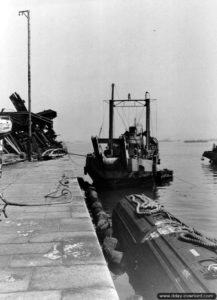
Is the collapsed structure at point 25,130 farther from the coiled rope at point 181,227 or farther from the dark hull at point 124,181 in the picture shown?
the coiled rope at point 181,227

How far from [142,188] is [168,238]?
1936 centimetres

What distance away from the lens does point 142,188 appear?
86.5 ft

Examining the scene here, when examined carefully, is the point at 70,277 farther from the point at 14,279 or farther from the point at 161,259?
the point at 161,259

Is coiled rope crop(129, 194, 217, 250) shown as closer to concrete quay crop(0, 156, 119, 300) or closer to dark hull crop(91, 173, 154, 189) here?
concrete quay crop(0, 156, 119, 300)

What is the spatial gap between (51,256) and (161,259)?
2483mm

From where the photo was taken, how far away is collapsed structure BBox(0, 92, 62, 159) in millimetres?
30669

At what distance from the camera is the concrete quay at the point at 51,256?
148 inches

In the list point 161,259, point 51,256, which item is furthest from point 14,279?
point 161,259

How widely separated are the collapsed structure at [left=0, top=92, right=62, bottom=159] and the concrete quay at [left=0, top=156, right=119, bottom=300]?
22.7 metres

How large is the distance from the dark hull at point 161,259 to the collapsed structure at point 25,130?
22447 mm

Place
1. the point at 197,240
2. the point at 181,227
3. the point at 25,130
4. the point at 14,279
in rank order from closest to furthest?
the point at 14,279 → the point at 197,240 → the point at 181,227 → the point at 25,130

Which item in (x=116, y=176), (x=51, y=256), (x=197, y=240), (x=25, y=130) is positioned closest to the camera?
(x=51, y=256)

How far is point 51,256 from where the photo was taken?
492cm

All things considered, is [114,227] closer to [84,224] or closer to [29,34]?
[84,224]
